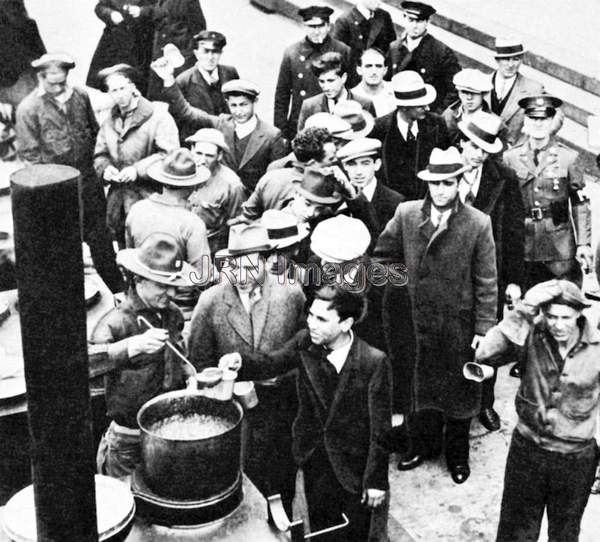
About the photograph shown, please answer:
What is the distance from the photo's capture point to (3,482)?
5.38 m

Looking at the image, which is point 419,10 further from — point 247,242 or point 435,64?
point 247,242

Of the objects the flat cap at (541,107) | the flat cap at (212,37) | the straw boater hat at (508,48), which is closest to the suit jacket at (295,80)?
the flat cap at (212,37)

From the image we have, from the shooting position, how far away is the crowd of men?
5043 mm

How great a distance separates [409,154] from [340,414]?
2925mm

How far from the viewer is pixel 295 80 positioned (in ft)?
31.1

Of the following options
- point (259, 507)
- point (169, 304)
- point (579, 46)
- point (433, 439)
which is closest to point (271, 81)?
point (579, 46)

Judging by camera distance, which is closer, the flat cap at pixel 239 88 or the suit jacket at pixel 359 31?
the flat cap at pixel 239 88

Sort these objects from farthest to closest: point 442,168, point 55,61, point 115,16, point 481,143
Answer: point 115,16
point 55,61
point 481,143
point 442,168

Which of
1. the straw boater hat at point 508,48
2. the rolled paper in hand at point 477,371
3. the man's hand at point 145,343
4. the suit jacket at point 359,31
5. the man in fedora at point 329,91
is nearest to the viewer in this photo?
the man's hand at point 145,343

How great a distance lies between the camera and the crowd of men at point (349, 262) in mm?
5043

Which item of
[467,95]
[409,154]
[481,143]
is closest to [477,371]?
[481,143]

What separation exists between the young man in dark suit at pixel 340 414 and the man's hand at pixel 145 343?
45 centimetres

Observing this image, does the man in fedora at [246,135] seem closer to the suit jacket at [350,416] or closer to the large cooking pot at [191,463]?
the suit jacket at [350,416]

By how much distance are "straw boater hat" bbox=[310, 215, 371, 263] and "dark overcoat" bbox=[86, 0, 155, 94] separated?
4739 mm
